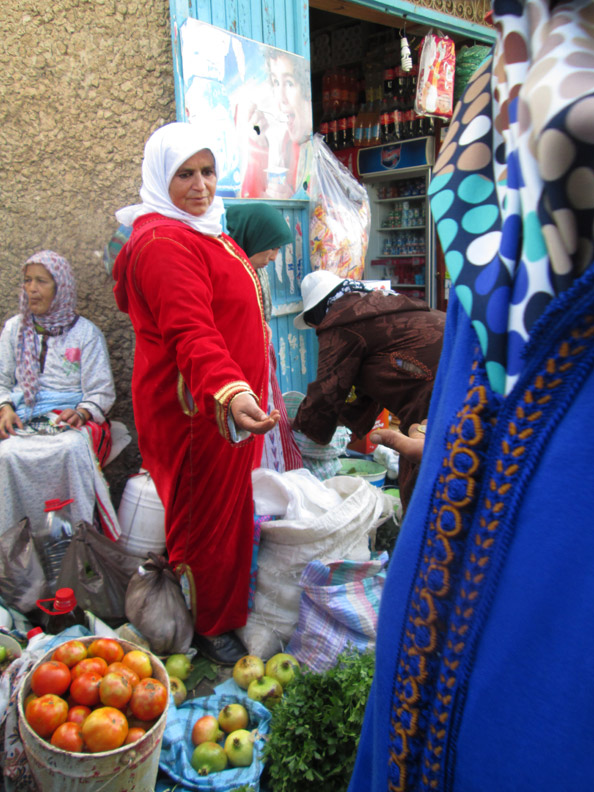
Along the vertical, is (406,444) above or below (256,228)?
below

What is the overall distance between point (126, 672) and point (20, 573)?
1.07m

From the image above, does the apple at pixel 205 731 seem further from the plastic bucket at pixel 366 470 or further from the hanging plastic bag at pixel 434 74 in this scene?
the hanging plastic bag at pixel 434 74

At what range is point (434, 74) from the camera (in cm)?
435

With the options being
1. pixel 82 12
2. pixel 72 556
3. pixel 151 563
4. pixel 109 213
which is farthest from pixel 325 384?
pixel 82 12

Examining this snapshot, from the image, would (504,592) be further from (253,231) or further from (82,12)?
(82,12)

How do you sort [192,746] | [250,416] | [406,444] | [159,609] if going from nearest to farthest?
[406,444]
[250,416]
[192,746]
[159,609]

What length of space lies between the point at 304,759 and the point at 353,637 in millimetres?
622

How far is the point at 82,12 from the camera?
3.05 metres

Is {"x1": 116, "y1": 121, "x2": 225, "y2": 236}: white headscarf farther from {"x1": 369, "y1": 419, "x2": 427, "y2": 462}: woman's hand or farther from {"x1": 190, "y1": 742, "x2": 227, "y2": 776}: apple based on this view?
{"x1": 190, "y1": 742, "x2": 227, "y2": 776}: apple

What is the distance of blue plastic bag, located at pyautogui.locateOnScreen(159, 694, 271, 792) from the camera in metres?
1.82

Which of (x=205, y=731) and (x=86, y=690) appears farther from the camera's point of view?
(x=205, y=731)

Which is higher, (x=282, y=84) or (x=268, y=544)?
(x=282, y=84)

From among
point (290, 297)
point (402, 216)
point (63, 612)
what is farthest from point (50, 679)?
point (402, 216)

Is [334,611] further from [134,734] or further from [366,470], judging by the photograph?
[366,470]
